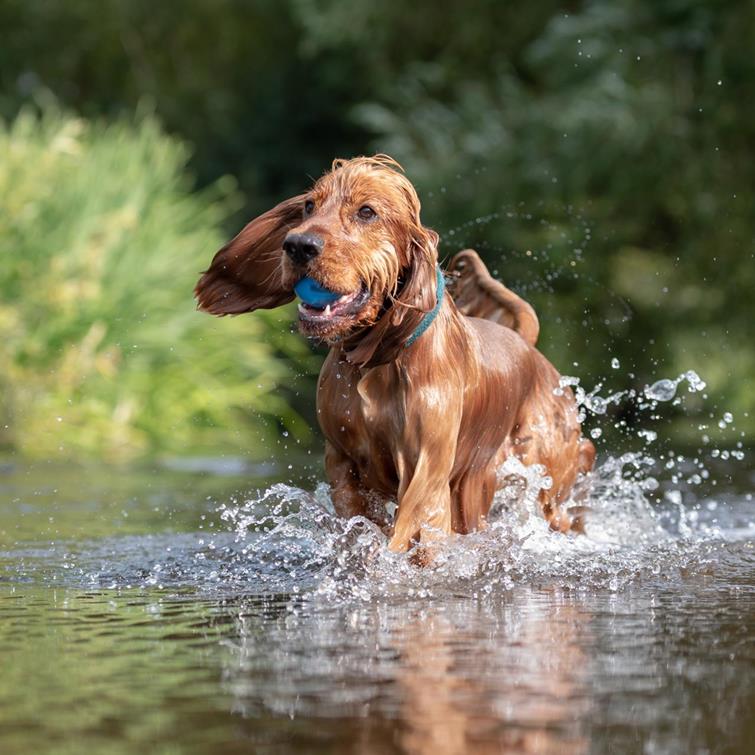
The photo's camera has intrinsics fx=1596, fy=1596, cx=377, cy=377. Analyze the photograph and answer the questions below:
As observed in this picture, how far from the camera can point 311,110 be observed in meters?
25.9

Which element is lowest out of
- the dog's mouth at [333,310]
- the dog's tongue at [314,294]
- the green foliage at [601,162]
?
the dog's mouth at [333,310]

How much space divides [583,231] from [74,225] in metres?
6.41

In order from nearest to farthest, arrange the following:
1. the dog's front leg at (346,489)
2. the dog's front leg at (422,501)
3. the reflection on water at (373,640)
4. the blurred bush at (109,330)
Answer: the reflection on water at (373,640), the dog's front leg at (422,501), the dog's front leg at (346,489), the blurred bush at (109,330)

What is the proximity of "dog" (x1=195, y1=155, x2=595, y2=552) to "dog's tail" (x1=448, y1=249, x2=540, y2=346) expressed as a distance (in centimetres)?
66

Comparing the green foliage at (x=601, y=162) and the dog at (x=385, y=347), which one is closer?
the dog at (x=385, y=347)

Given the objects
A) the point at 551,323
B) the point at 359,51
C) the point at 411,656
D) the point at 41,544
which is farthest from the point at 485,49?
the point at 411,656

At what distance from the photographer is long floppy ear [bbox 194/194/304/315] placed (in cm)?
522

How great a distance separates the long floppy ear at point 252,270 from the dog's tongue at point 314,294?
0.47 meters

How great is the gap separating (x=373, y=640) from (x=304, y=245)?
1.17 m

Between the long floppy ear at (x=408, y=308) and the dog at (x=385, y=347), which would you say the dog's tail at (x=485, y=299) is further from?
the long floppy ear at (x=408, y=308)

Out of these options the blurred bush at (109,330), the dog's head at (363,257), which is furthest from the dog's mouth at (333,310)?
the blurred bush at (109,330)

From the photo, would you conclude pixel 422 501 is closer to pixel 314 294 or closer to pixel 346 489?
pixel 346 489

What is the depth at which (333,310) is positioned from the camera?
181 inches

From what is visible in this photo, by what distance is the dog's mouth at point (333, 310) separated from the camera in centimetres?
458
